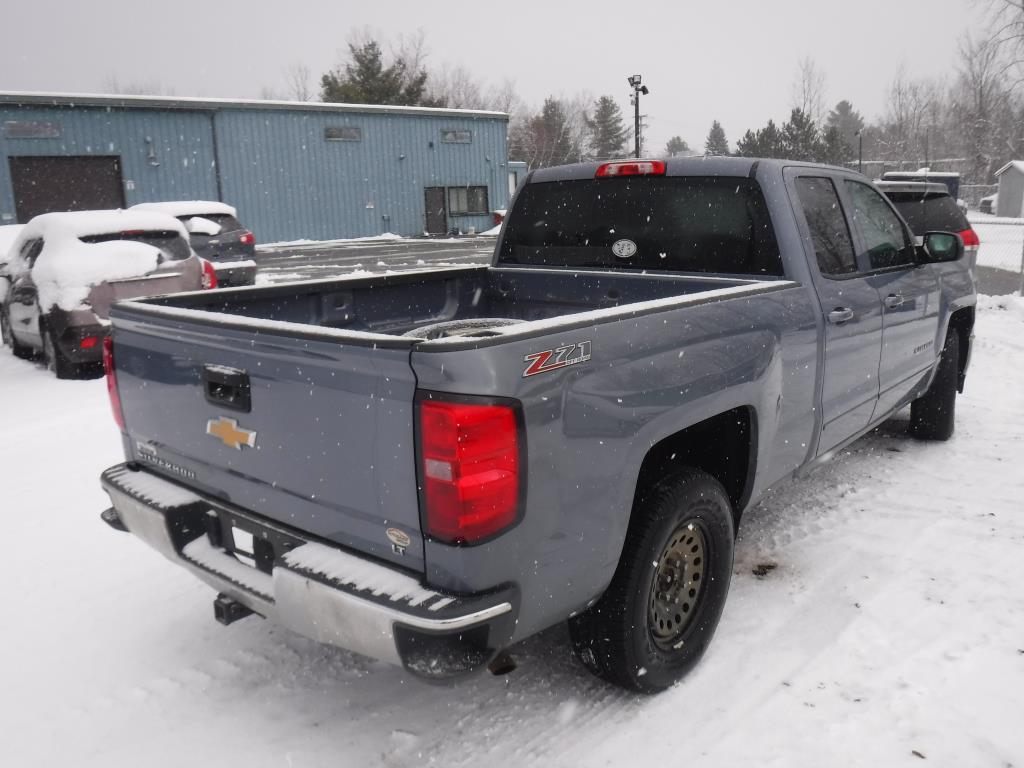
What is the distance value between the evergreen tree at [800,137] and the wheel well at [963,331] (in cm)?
5634

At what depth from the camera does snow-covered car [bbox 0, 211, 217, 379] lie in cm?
808

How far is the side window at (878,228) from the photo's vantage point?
4344 millimetres

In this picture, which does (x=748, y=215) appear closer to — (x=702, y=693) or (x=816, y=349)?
(x=816, y=349)

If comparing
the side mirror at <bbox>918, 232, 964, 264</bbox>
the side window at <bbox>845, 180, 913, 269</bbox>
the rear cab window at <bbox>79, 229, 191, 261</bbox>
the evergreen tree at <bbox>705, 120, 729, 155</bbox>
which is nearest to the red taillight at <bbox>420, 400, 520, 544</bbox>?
the side window at <bbox>845, 180, 913, 269</bbox>

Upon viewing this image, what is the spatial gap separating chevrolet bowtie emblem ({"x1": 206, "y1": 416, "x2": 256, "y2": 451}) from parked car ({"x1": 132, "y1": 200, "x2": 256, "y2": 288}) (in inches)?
477

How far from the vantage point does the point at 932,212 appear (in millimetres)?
9664

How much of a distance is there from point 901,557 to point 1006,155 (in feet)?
227

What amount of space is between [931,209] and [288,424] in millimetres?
9476

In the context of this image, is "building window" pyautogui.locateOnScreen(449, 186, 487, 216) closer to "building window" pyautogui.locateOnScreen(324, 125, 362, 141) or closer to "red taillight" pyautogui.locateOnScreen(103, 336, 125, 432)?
"building window" pyautogui.locateOnScreen(324, 125, 362, 141)

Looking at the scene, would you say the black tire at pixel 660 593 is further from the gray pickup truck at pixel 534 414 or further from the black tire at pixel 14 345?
the black tire at pixel 14 345

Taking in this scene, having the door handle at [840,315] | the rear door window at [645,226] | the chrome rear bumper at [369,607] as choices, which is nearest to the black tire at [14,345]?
the rear door window at [645,226]

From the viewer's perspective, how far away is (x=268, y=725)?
9.41 feet

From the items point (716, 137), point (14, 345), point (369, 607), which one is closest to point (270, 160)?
point (14, 345)

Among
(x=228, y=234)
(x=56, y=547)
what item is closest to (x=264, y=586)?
(x=56, y=547)
